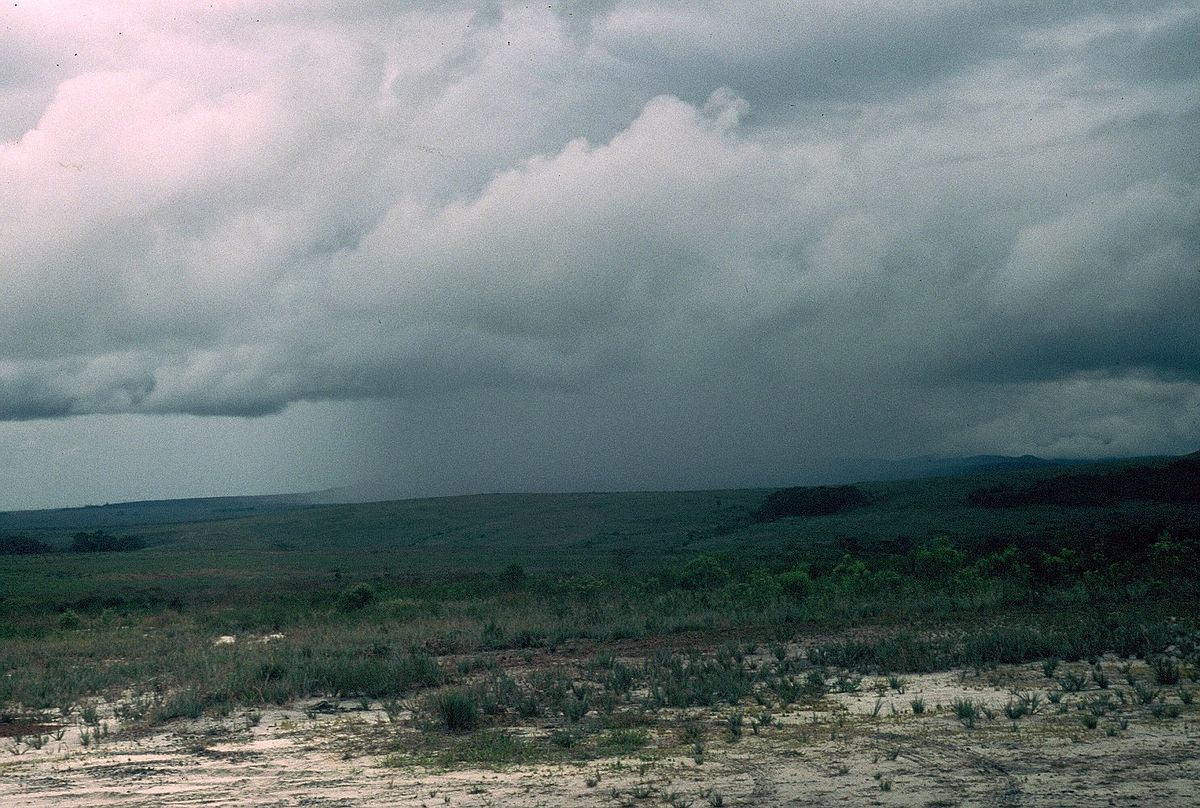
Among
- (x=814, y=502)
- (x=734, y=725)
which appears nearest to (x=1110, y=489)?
(x=814, y=502)

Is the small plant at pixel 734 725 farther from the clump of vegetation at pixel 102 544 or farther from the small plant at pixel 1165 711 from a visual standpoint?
the clump of vegetation at pixel 102 544

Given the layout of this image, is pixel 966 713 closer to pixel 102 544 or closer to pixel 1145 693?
pixel 1145 693

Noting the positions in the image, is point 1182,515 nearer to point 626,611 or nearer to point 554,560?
point 554,560

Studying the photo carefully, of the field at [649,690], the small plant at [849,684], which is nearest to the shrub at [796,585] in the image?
the field at [649,690]

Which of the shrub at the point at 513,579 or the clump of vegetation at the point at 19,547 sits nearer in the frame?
the shrub at the point at 513,579

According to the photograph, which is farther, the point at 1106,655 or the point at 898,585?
the point at 898,585

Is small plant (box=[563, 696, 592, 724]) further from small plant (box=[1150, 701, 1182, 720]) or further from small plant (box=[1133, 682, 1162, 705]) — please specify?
small plant (box=[1133, 682, 1162, 705])

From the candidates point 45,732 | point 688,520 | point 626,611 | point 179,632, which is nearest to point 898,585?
point 626,611
